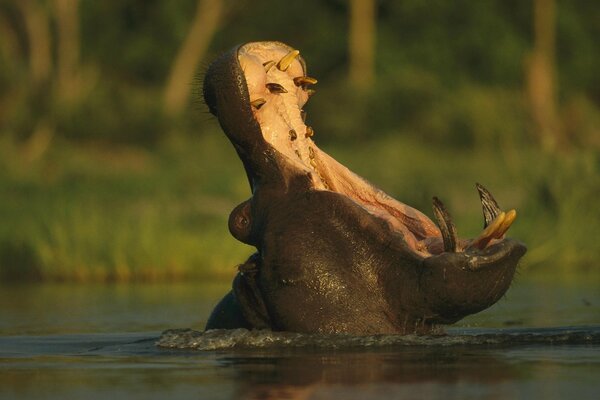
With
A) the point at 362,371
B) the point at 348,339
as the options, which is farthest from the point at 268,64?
the point at 362,371

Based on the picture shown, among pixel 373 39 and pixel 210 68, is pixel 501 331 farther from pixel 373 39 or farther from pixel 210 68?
pixel 373 39

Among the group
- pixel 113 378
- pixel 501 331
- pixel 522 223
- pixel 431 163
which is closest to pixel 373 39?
pixel 431 163

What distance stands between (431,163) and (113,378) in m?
13.9

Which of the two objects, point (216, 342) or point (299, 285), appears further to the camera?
point (216, 342)

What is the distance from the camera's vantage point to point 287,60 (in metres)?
5.98

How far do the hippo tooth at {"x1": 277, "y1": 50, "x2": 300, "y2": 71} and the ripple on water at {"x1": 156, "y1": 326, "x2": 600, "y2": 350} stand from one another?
0.95 metres

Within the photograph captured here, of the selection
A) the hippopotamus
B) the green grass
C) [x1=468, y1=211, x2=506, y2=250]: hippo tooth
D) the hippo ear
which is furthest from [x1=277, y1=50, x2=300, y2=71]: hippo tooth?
the green grass

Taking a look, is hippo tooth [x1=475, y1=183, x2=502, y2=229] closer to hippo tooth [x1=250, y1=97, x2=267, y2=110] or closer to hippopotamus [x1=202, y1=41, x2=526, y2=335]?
hippopotamus [x1=202, y1=41, x2=526, y2=335]

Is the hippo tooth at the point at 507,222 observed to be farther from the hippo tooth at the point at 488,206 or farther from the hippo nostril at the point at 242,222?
the hippo nostril at the point at 242,222

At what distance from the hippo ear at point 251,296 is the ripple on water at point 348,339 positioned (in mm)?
46

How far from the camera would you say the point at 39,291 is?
456 inches

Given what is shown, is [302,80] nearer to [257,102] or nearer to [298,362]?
[257,102]

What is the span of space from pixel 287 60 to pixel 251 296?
2.90 ft

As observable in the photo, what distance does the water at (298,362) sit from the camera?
502 centimetres
